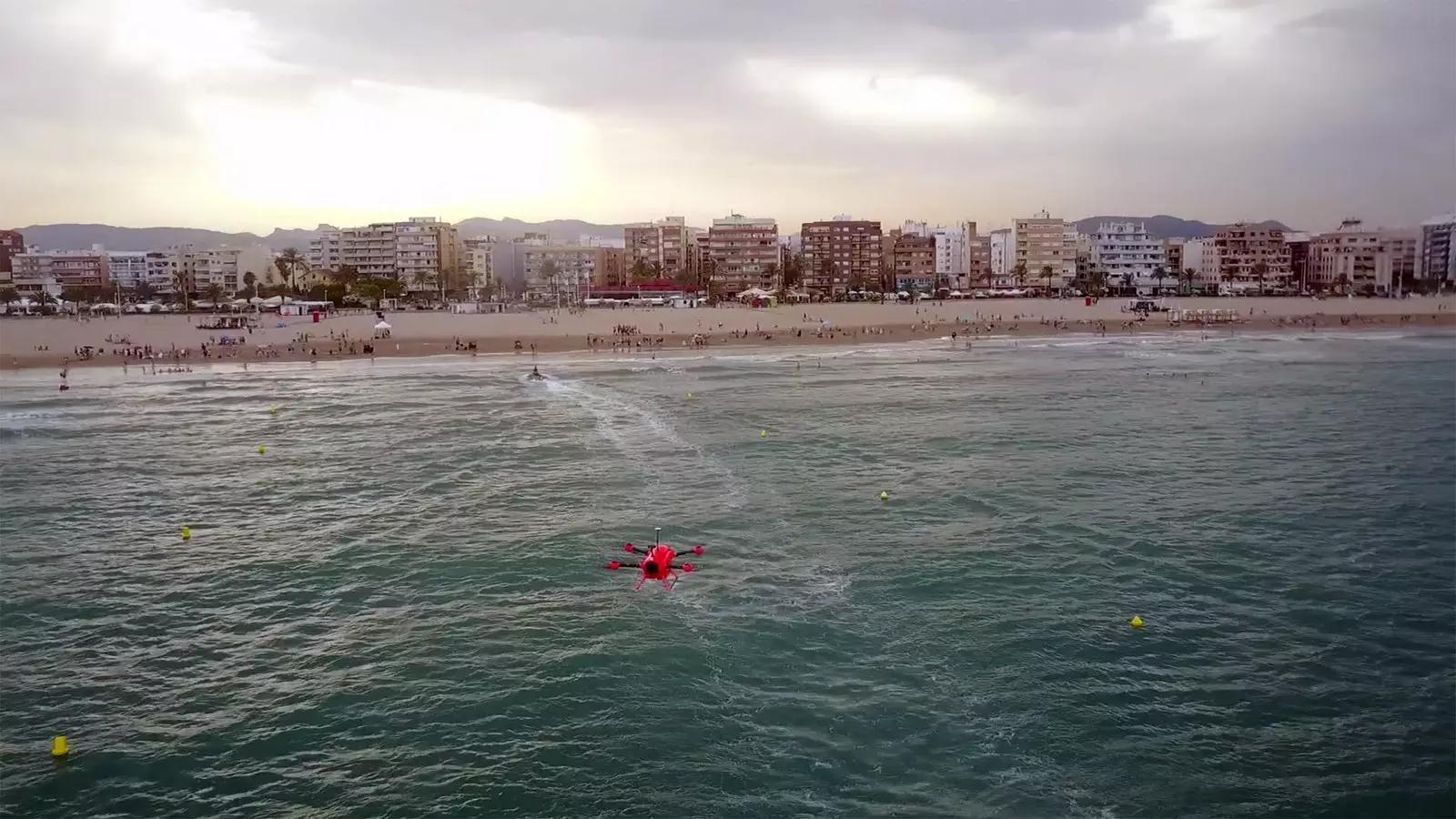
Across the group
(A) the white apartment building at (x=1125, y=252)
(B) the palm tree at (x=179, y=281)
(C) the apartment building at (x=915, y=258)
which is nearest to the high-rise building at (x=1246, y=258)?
(A) the white apartment building at (x=1125, y=252)

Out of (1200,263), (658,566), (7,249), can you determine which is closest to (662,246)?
(1200,263)

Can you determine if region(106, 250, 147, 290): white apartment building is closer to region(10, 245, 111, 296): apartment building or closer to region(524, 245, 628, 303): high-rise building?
region(10, 245, 111, 296): apartment building

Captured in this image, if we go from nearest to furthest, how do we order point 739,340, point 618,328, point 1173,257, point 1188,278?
point 739,340 → point 618,328 → point 1188,278 → point 1173,257

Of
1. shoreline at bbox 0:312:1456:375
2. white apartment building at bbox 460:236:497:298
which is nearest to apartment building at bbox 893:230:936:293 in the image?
shoreline at bbox 0:312:1456:375

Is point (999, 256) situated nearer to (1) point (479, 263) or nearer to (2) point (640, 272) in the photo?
(2) point (640, 272)

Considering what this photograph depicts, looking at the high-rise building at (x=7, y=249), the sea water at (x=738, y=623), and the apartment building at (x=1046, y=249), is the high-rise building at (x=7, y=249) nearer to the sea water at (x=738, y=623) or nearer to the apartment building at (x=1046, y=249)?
the sea water at (x=738, y=623)

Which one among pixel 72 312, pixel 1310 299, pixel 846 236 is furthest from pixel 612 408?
pixel 846 236
